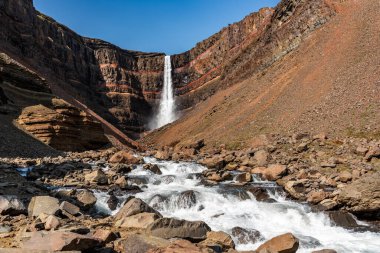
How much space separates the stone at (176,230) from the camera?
10113mm

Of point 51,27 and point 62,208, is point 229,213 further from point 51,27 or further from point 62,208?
point 51,27

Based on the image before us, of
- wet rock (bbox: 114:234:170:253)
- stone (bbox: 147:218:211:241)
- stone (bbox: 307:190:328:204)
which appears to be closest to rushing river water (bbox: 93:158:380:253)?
stone (bbox: 307:190:328:204)

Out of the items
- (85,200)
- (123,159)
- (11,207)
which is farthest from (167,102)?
(11,207)

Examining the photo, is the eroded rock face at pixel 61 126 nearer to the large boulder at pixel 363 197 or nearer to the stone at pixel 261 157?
the stone at pixel 261 157

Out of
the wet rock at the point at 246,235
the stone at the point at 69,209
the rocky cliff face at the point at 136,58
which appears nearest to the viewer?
the stone at the point at 69,209

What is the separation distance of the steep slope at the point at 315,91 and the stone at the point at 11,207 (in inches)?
997

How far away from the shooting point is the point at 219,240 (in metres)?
10.5

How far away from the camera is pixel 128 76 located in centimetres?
10538

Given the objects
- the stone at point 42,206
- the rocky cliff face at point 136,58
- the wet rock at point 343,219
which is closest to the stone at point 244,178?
the wet rock at point 343,219

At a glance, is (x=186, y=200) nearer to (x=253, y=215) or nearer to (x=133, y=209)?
(x=253, y=215)

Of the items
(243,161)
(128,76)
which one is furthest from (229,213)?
A: (128,76)

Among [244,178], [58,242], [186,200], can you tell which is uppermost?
[244,178]

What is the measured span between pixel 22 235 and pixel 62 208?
121 inches

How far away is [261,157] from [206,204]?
11.2m
